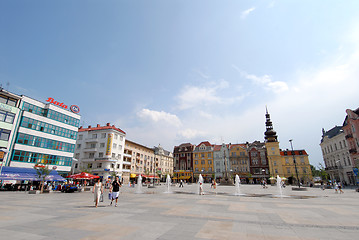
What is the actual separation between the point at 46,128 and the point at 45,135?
1445 millimetres

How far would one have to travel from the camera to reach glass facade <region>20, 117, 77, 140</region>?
33.2m

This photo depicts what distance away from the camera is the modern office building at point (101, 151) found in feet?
169

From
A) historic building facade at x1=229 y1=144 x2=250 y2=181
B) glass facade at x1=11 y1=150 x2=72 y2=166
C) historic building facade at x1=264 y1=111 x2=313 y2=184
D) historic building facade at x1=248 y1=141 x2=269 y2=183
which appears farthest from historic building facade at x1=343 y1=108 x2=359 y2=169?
glass facade at x1=11 y1=150 x2=72 y2=166

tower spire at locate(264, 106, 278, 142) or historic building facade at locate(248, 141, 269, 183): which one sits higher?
tower spire at locate(264, 106, 278, 142)

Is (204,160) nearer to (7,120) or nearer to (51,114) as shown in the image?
(51,114)

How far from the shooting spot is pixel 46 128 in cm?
3681

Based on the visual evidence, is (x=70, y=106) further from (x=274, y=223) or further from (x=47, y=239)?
(x=274, y=223)

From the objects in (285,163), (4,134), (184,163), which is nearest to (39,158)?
(4,134)

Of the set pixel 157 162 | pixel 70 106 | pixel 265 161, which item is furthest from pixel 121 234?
pixel 157 162

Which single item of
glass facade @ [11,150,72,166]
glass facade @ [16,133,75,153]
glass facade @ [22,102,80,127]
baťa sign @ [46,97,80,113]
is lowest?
glass facade @ [11,150,72,166]

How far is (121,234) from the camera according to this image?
613 centimetres

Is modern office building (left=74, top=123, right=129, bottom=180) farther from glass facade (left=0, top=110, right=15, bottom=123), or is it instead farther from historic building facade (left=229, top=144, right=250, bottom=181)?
historic building facade (left=229, top=144, right=250, bottom=181)

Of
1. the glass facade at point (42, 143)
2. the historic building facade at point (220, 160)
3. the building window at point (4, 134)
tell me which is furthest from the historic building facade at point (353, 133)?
the building window at point (4, 134)

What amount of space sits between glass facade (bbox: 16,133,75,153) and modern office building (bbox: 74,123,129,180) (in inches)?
467
